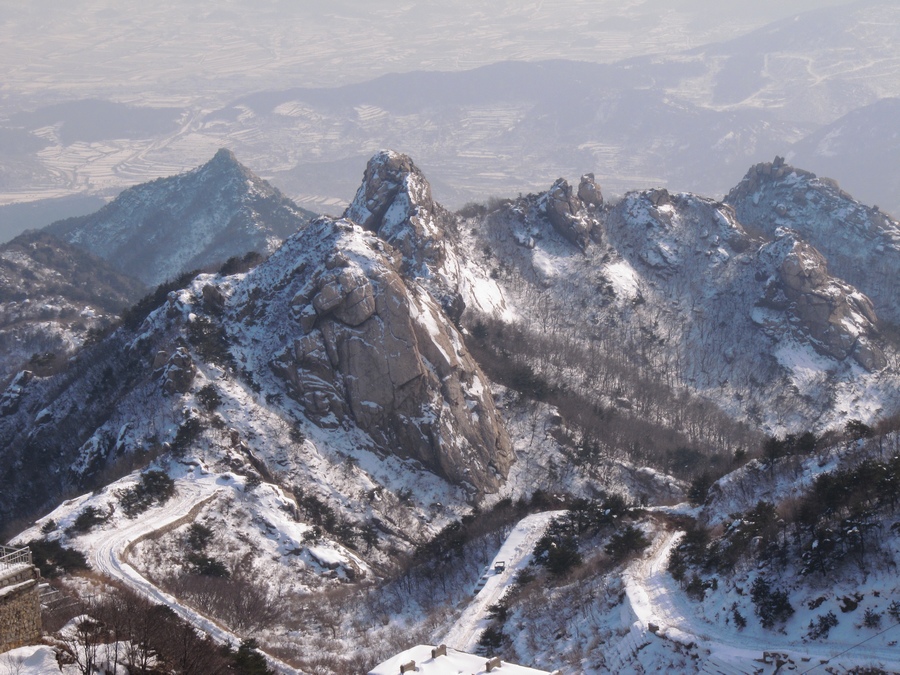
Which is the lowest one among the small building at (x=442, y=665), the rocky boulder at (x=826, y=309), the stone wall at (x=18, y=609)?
the rocky boulder at (x=826, y=309)

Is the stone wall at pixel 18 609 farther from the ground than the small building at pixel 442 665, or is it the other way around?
the stone wall at pixel 18 609

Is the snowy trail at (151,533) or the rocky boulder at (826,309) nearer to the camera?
the snowy trail at (151,533)

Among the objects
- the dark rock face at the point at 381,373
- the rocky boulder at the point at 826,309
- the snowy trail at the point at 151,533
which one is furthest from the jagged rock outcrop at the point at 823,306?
the snowy trail at the point at 151,533

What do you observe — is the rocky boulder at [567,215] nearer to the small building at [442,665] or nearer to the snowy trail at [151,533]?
the snowy trail at [151,533]

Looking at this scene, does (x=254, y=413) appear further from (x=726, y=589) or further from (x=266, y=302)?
(x=726, y=589)

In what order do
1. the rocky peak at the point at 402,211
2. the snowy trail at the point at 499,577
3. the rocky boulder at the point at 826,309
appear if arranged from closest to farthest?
the snowy trail at the point at 499,577
the rocky peak at the point at 402,211
the rocky boulder at the point at 826,309

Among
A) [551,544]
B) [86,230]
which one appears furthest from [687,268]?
[86,230]

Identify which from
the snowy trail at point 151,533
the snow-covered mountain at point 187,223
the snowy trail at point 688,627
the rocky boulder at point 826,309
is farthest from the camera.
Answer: the snow-covered mountain at point 187,223

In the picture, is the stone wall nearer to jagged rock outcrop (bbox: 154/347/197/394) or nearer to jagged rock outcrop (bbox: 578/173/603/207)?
jagged rock outcrop (bbox: 154/347/197/394)
